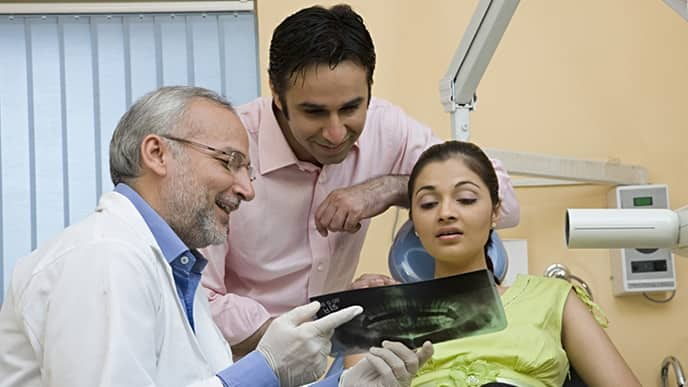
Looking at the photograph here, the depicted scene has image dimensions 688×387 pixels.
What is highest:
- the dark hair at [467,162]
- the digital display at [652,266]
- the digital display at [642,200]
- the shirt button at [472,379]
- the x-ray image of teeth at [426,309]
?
the dark hair at [467,162]

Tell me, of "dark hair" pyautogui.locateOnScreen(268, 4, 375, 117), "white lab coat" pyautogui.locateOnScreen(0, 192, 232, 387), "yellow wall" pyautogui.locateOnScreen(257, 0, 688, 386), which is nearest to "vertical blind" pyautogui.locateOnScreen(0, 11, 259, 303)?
"yellow wall" pyautogui.locateOnScreen(257, 0, 688, 386)

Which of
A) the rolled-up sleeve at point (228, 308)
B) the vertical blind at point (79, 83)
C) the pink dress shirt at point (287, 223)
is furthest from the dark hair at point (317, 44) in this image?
the vertical blind at point (79, 83)

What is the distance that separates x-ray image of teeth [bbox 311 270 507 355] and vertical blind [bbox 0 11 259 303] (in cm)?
197

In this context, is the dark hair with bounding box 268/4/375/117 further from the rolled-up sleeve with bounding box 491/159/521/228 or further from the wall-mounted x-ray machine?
the wall-mounted x-ray machine

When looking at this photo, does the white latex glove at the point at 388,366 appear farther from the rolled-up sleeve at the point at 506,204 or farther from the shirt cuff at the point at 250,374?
the rolled-up sleeve at the point at 506,204

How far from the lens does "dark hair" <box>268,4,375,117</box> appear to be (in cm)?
205

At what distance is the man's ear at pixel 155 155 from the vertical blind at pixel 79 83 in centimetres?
181

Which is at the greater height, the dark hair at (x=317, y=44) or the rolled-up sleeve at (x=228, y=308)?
the dark hair at (x=317, y=44)

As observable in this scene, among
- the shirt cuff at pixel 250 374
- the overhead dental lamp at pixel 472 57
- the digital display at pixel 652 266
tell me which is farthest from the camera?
the digital display at pixel 652 266

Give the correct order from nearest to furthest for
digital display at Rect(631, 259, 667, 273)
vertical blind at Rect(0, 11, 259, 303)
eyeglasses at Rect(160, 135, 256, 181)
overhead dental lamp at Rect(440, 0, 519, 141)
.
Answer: eyeglasses at Rect(160, 135, 256, 181) → overhead dental lamp at Rect(440, 0, 519, 141) → digital display at Rect(631, 259, 667, 273) → vertical blind at Rect(0, 11, 259, 303)

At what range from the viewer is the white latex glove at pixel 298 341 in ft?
5.29

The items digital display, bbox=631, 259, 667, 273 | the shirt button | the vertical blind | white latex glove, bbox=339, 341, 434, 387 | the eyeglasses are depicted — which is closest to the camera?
white latex glove, bbox=339, 341, 434, 387

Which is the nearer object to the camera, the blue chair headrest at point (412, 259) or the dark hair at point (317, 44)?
the dark hair at point (317, 44)

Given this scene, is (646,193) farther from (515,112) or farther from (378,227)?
(378,227)
